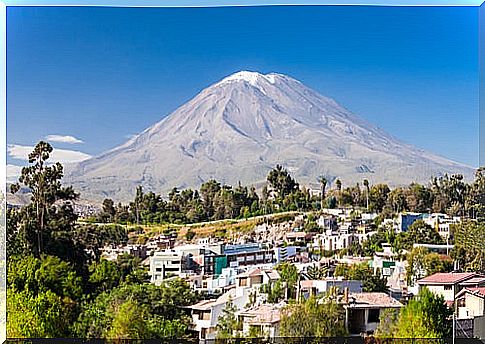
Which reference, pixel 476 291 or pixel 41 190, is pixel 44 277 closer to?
pixel 41 190

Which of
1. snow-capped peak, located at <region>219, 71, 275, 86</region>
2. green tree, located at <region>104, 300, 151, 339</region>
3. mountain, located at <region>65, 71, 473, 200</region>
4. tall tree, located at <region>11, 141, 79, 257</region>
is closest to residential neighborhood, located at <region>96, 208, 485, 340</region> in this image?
green tree, located at <region>104, 300, 151, 339</region>

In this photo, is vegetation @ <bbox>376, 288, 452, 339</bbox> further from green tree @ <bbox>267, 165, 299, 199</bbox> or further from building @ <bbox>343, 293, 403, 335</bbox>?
green tree @ <bbox>267, 165, 299, 199</bbox>

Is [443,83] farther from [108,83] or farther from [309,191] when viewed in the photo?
[108,83]

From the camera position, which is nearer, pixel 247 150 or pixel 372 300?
pixel 372 300

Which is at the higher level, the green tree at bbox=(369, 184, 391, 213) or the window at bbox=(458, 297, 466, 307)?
the green tree at bbox=(369, 184, 391, 213)

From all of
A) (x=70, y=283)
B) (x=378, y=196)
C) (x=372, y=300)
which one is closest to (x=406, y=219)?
(x=378, y=196)

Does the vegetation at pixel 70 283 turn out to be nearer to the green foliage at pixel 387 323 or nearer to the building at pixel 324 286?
the building at pixel 324 286
